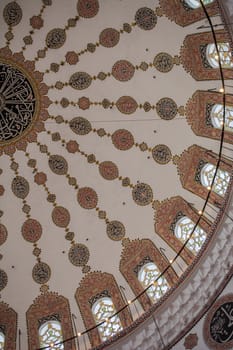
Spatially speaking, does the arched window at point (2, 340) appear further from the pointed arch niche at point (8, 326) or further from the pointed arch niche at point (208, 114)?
the pointed arch niche at point (208, 114)

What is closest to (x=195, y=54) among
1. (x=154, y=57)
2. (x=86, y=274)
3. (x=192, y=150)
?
(x=154, y=57)

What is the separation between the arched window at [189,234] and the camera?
1100cm

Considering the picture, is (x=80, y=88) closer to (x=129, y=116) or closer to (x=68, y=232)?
(x=129, y=116)

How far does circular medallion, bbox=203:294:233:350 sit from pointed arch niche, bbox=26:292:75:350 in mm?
3140

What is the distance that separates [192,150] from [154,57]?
2.16m

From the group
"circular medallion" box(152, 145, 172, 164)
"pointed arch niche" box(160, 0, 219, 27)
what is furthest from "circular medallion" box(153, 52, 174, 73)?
"circular medallion" box(152, 145, 172, 164)

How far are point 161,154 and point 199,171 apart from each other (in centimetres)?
107

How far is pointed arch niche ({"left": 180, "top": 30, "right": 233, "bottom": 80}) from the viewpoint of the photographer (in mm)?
11133

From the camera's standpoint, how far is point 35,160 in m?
13.0

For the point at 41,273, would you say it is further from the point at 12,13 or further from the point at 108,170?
the point at 12,13

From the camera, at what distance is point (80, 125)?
41.9 ft

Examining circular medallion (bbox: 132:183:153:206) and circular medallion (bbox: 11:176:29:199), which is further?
circular medallion (bbox: 11:176:29:199)

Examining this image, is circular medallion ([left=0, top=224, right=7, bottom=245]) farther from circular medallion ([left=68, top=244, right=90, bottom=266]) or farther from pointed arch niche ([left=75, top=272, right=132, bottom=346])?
pointed arch niche ([left=75, top=272, right=132, bottom=346])

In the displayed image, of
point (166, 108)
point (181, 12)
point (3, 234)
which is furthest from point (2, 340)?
point (181, 12)
